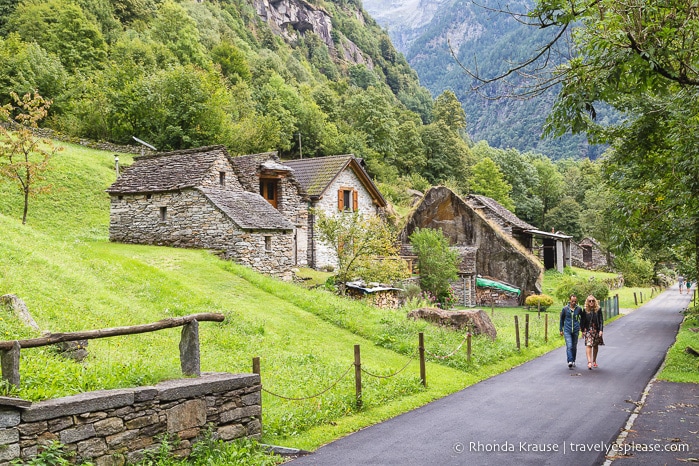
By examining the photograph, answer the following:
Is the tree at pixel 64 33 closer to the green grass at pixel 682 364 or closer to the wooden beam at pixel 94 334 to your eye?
the green grass at pixel 682 364

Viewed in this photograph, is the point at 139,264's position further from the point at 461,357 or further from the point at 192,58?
the point at 192,58

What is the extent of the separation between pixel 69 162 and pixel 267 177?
52.2 feet

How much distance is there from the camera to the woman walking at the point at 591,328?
51.5ft

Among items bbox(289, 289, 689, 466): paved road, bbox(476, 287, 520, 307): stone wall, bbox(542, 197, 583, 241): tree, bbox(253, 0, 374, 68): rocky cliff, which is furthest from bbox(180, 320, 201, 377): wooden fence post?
bbox(253, 0, 374, 68): rocky cliff

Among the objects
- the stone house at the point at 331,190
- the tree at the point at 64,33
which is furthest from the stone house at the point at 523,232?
the tree at the point at 64,33

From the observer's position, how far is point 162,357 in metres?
11.1

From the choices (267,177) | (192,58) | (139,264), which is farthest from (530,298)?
(192,58)

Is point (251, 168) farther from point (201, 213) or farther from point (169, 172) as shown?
point (201, 213)

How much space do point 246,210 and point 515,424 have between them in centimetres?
1996

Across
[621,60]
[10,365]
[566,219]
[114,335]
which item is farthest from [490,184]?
[10,365]

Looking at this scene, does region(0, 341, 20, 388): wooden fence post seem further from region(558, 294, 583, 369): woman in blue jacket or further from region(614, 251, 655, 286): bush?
region(614, 251, 655, 286): bush

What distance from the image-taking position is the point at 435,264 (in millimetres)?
33406

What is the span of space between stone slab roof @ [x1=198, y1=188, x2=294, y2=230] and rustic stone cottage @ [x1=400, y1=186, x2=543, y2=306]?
43.2 ft

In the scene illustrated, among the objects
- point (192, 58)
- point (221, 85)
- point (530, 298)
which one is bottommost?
point (530, 298)
